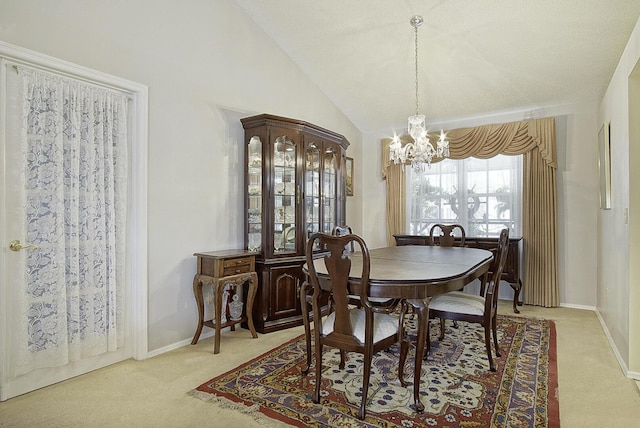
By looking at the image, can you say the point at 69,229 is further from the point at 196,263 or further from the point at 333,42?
the point at 333,42

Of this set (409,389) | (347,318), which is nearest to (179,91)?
(347,318)

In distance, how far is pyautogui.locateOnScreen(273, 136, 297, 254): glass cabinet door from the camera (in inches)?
148

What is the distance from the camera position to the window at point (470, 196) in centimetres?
484

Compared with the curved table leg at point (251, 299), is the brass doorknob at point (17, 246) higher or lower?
higher

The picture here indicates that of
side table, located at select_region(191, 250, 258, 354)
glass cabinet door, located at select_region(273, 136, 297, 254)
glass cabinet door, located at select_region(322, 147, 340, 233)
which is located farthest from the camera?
glass cabinet door, located at select_region(322, 147, 340, 233)

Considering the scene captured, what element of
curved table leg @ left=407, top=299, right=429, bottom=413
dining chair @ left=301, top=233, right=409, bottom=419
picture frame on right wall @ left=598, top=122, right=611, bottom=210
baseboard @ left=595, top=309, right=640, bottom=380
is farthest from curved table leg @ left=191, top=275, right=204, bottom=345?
picture frame on right wall @ left=598, top=122, right=611, bottom=210

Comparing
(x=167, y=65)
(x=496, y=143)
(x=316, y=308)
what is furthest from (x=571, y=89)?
(x=167, y=65)

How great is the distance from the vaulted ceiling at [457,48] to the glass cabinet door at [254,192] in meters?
1.39

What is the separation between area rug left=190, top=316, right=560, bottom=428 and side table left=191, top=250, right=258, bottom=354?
0.49 metres

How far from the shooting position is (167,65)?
10.2 ft

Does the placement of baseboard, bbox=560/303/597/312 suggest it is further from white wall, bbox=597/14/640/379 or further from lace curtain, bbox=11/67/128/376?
lace curtain, bbox=11/67/128/376

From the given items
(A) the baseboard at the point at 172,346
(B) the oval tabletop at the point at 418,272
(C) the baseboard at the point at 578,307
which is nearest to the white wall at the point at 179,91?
(A) the baseboard at the point at 172,346

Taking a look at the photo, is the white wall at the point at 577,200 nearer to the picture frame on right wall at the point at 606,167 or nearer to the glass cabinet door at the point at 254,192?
the picture frame on right wall at the point at 606,167

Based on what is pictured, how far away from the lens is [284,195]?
3.83m
